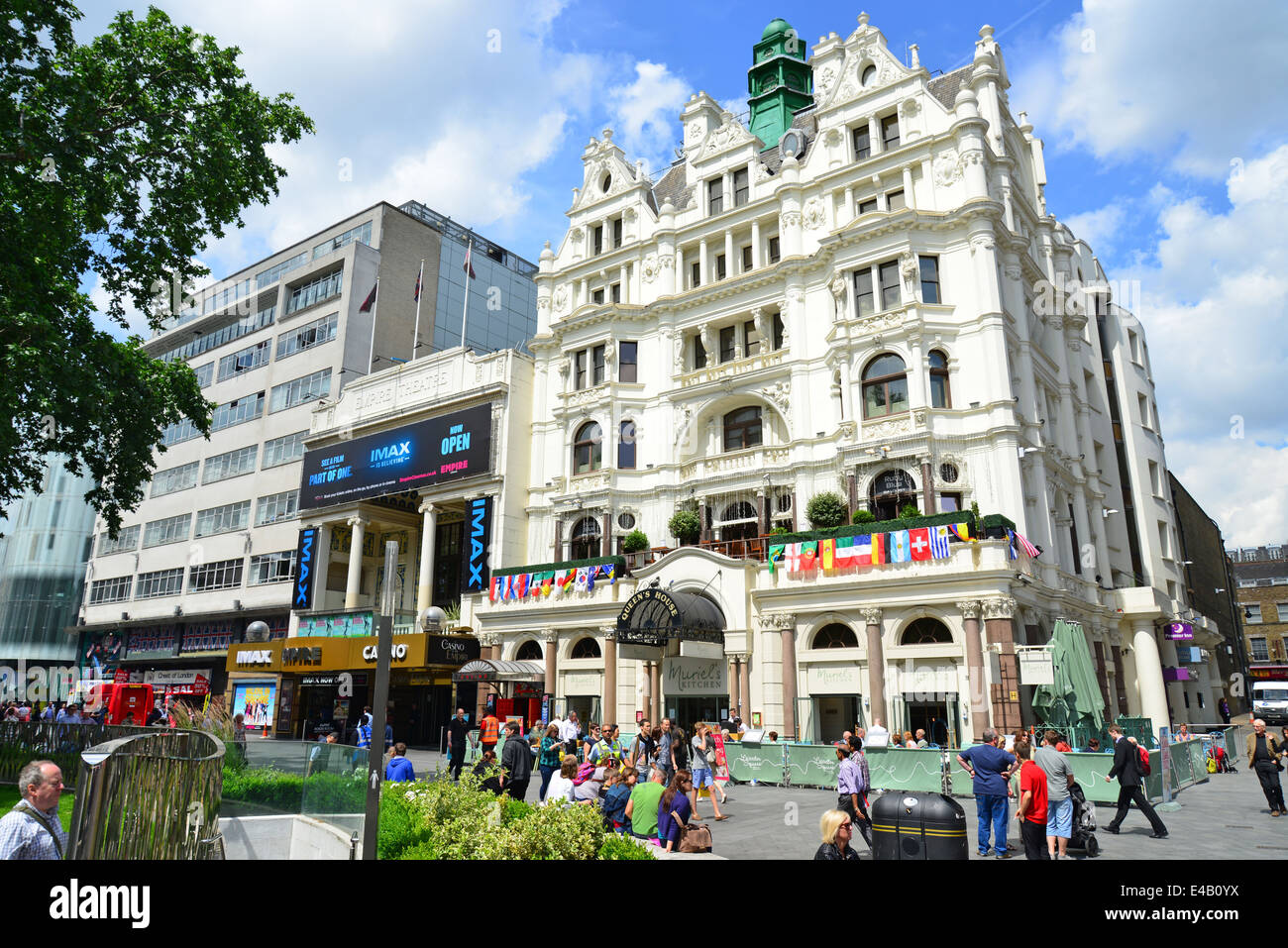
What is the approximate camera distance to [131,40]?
1973cm

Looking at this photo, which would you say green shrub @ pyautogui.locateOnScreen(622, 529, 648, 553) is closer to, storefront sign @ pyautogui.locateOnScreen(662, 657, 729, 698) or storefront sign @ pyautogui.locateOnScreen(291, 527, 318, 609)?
storefront sign @ pyautogui.locateOnScreen(662, 657, 729, 698)

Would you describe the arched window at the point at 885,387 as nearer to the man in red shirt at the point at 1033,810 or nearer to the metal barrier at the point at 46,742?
the man in red shirt at the point at 1033,810

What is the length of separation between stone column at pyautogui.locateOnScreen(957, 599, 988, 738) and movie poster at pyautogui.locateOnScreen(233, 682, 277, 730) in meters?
38.8

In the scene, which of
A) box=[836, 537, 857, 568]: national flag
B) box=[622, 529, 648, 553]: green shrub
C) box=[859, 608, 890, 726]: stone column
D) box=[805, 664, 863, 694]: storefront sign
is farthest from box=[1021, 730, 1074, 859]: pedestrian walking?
box=[622, 529, 648, 553]: green shrub

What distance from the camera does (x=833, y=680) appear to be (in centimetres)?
2981

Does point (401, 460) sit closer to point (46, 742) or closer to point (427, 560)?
point (427, 560)

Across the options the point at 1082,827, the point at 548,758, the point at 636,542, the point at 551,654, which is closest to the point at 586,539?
the point at 636,542

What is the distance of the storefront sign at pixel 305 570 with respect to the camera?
158 ft

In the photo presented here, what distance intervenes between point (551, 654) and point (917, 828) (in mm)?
28828

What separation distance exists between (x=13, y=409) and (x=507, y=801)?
14332 millimetres

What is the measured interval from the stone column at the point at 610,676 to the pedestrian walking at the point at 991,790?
21.6 m

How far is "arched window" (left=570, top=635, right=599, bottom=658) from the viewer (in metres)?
36.8

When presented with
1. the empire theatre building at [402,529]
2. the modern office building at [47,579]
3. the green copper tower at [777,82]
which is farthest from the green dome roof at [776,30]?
the modern office building at [47,579]
